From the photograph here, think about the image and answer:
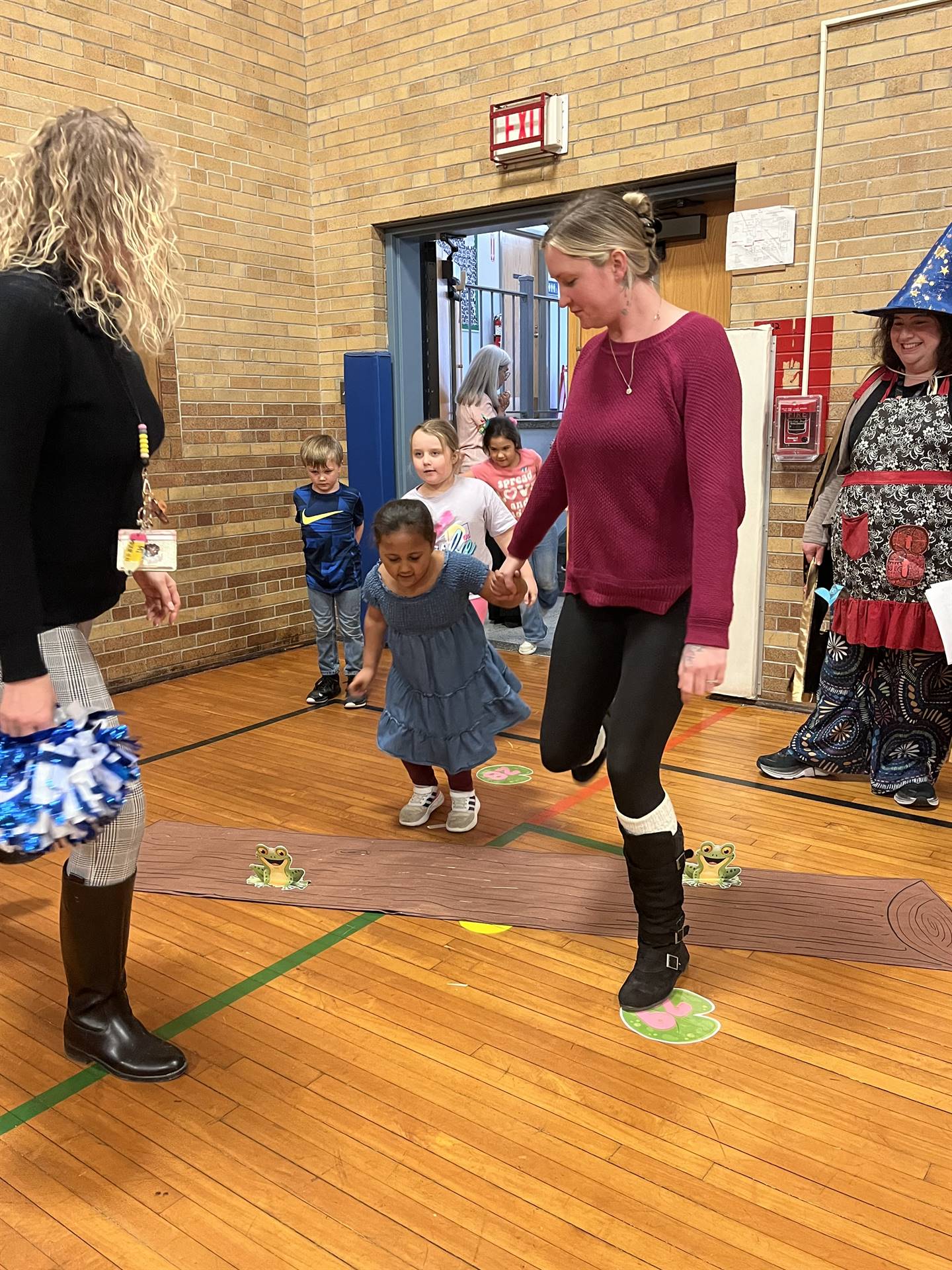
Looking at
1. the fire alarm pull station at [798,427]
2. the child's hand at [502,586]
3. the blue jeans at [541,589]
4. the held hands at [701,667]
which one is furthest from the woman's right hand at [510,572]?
the blue jeans at [541,589]

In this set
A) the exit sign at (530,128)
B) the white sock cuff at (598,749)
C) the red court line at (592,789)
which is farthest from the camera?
the exit sign at (530,128)

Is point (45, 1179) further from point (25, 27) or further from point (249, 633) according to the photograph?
point (25, 27)

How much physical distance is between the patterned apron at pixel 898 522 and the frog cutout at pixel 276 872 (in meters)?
2.04

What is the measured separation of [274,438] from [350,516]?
1.26 meters

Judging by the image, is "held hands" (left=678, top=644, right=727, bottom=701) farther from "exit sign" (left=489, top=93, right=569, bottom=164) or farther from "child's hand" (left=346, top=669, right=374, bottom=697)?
"exit sign" (left=489, top=93, right=569, bottom=164)

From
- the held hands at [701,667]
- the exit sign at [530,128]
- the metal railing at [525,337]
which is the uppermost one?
the exit sign at [530,128]

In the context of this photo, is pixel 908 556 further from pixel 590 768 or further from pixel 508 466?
pixel 508 466

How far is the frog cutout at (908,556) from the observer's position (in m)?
3.25

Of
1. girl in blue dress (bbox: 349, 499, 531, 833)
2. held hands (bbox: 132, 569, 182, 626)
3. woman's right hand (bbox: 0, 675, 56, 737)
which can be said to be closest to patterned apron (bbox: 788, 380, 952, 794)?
girl in blue dress (bbox: 349, 499, 531, 833)

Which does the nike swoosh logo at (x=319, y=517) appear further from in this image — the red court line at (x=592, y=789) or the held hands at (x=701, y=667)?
the held hands at (x=701, y=667)

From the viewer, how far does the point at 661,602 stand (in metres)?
2.01

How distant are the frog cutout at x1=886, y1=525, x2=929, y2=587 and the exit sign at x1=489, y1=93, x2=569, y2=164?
275 cm

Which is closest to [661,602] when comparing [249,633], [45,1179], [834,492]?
[45,1179]

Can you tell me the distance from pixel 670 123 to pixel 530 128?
0.71m
